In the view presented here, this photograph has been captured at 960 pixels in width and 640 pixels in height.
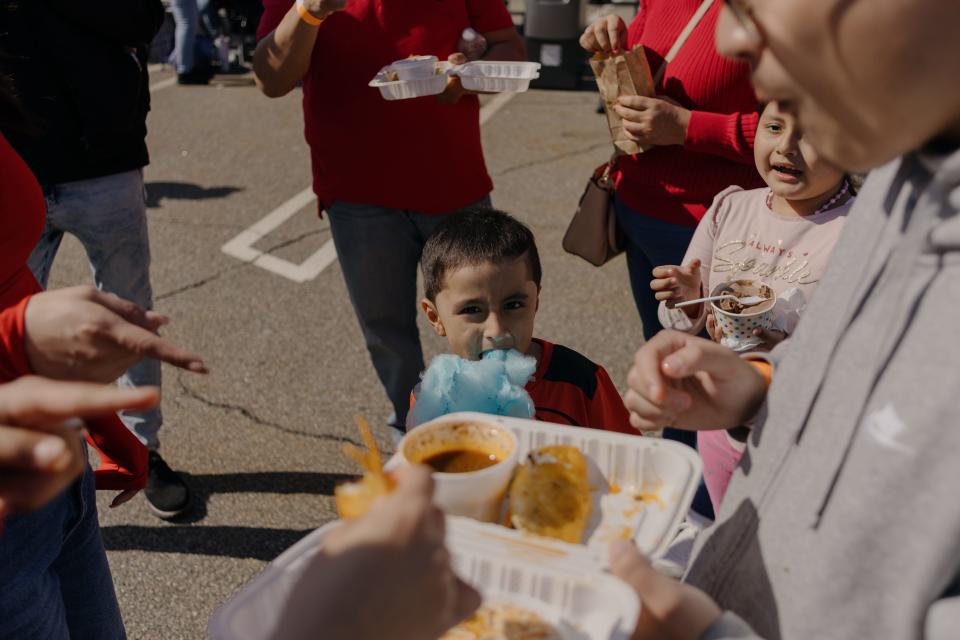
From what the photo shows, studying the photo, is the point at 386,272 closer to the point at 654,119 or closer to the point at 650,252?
the point at 650,252

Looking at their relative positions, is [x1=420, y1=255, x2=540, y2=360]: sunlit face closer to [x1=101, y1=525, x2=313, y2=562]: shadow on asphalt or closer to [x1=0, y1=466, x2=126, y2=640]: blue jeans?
[x1=0, y1=466, x2=126, y2=640]: blue jeans

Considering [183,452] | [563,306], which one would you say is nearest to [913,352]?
[183,452]

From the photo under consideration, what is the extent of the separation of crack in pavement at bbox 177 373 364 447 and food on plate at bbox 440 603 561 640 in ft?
7.88

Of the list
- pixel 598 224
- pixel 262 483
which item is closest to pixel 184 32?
pixel 262 483

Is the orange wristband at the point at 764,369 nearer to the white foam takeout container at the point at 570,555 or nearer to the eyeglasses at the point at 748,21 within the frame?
the white foam takeout container at the point at 570,555

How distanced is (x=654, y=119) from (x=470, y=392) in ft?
3.65

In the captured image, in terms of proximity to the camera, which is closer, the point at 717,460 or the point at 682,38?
the point at 717,460

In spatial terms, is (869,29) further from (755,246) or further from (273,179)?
(273,179)

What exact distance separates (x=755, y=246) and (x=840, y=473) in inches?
52.4

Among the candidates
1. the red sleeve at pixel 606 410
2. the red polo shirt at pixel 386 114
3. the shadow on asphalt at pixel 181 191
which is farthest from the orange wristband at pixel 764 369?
the shadow on asphalt at pixel 181 191

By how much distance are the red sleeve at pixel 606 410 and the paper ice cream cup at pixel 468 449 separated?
2.47ft

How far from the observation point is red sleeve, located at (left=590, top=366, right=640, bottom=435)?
2.09 m

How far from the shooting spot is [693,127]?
2.23 metres

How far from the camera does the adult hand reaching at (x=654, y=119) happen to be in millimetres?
2260
